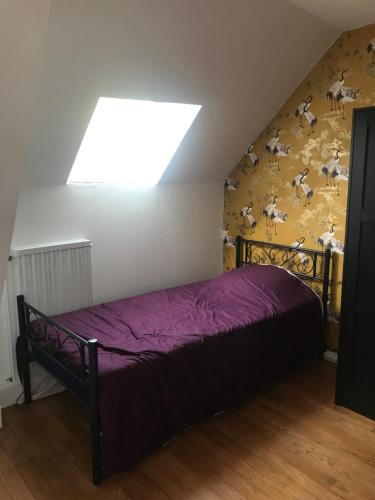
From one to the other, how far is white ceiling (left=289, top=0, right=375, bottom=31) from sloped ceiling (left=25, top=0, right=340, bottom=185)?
6 cm

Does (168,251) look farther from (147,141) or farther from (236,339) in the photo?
(236,339)

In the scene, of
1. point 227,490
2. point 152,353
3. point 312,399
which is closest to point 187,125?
point 152,353

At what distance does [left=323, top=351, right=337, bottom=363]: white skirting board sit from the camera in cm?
331

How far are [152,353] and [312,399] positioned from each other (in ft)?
3.96

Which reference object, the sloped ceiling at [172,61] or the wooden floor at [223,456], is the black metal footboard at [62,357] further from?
the sloped ceiling at [172,61]

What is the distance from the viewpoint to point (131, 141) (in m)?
3.30

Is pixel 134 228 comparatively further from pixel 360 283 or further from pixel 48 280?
pixel 360 283

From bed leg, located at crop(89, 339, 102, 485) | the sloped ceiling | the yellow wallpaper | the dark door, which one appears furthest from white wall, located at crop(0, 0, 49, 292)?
the yellow wallpaper

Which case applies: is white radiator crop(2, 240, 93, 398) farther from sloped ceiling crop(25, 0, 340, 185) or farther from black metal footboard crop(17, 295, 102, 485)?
sloped ceiling crop(25, 0, 340, 185)

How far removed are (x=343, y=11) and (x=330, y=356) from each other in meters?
2.32

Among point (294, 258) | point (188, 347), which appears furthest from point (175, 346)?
point (294, 258)

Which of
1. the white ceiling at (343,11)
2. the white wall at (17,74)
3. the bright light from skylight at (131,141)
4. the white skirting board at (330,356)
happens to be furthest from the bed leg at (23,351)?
the white ceiling at (343,11)

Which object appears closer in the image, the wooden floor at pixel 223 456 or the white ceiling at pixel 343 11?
the wooden floor at pixel 223 456

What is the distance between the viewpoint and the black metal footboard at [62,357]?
2062mm
